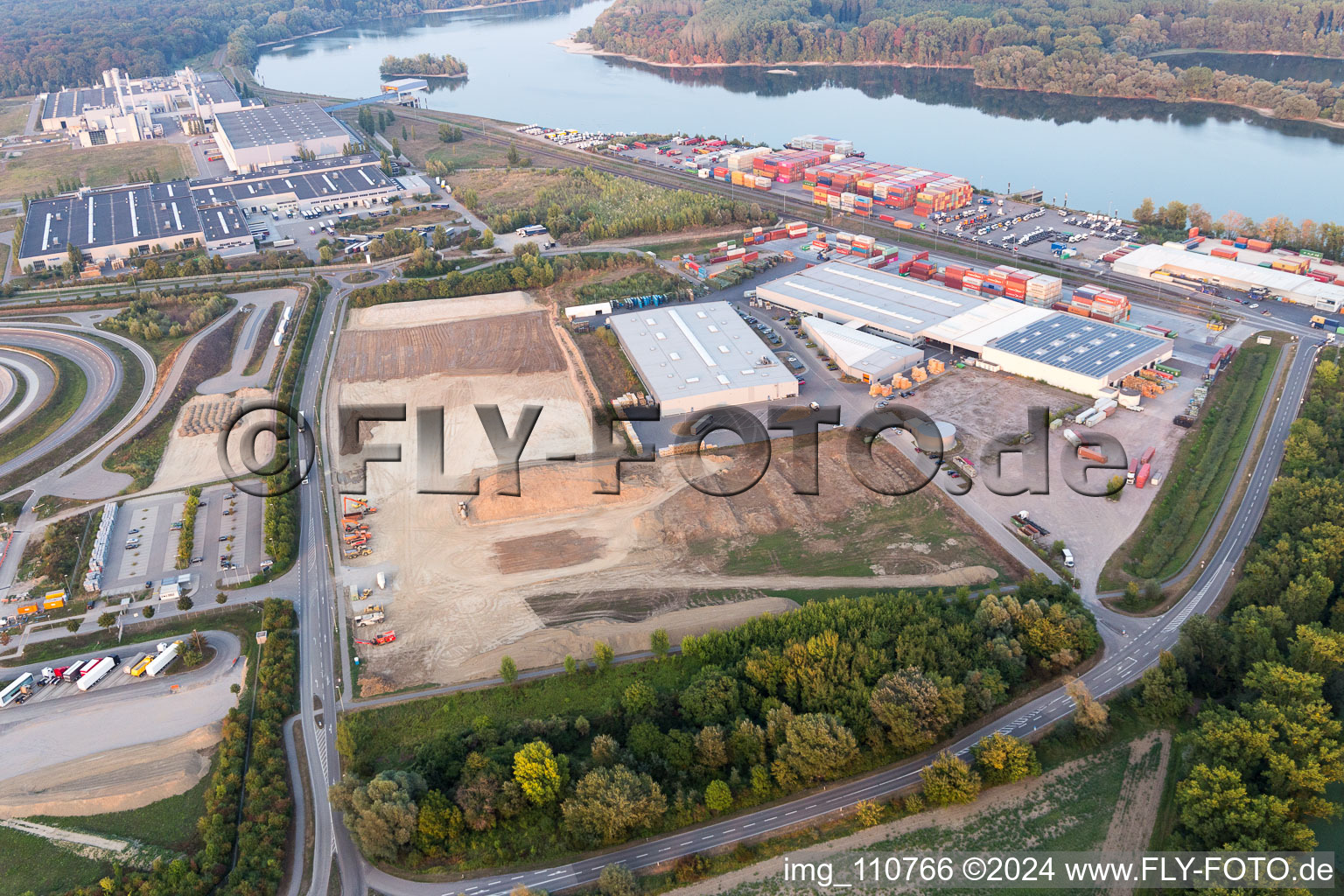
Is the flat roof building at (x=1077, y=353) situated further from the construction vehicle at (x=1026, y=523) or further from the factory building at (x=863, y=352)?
the construction vehicle at (x=1026, y=523)

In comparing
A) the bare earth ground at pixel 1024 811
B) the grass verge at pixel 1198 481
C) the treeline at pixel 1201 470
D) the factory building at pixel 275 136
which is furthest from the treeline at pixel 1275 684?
the factory building at pixel 275 136

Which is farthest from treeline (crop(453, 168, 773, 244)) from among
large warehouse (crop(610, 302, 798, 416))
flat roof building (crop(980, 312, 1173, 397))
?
flat roof building (crop(980, 312, 1173, 397))

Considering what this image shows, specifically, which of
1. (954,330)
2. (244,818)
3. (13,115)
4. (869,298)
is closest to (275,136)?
(13,115)

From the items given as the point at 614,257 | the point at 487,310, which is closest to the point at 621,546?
the point at 487,310

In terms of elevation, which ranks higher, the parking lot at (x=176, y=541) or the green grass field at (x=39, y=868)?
the parking lot at (x=176, y=541)

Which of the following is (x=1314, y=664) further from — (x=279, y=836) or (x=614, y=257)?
(x=614, y=257)

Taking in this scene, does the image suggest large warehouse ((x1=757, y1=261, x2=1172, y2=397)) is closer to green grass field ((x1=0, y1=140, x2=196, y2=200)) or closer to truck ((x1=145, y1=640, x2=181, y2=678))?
truck ((x1=145, y1=640, x2=181, y2=678))

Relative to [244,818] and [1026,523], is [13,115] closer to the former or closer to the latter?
[244,818]
